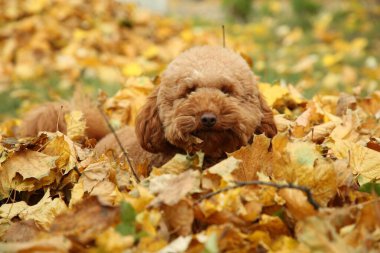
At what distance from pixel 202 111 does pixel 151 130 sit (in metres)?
0.40

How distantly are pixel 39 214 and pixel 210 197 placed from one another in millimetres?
784

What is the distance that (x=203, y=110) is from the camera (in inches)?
105

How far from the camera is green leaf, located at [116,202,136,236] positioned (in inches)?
77.7

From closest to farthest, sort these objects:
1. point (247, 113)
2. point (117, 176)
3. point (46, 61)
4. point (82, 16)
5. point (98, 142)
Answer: point (117, 176) < point (247, 113) < point (98, 142) < point (46, 61) < point (82, 16)

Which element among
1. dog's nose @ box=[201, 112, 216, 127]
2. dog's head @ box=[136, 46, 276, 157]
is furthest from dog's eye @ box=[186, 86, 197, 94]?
dog's nose @ box=[201, 112, 216, 127]

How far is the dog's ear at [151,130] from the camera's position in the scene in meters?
2.96

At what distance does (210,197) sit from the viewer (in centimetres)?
217

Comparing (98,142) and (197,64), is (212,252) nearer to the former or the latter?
(197,64)

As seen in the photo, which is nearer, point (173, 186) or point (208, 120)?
point (173, 186)

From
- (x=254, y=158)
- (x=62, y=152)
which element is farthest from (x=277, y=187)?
(x=62, y=152)

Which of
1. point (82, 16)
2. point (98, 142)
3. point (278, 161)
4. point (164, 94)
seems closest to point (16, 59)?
point (82, 16)

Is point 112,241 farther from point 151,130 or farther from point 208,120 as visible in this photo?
point 151,130

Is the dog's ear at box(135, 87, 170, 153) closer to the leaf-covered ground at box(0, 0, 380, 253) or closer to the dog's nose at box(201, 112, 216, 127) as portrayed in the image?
the leaf-covered ground at box(0, 0, 380, 253)

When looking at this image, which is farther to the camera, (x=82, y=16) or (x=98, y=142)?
(x=82, y=16)
